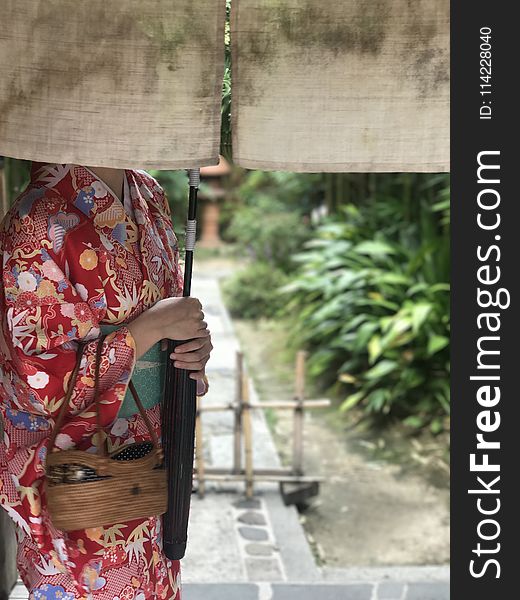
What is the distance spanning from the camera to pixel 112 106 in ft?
5.76

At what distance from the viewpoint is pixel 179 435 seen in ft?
7.09

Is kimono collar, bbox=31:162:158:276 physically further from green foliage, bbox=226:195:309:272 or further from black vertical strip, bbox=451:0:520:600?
green foliage, bbox=226:195:309:272

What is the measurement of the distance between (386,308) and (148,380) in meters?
5.44

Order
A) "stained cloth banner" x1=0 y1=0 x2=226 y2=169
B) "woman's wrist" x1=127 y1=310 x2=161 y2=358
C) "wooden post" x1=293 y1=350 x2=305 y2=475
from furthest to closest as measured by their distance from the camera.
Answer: "wooden post" x1=293 y1=350 x2=305 y2=475, "woman's wrist" x1=127 y1=310 x2=161 y2=358, "stained cloth banner" x1=0 y1=0 x2=226 y2=169

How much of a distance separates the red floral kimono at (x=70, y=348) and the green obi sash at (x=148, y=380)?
0.04 m

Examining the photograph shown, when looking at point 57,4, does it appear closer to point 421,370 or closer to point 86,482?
point 86,482

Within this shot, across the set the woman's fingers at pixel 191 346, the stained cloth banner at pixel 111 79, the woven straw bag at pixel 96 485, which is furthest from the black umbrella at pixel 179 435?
the stained cloth banner at pixel 111 79

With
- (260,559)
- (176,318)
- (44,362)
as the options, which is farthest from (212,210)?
(44,362)

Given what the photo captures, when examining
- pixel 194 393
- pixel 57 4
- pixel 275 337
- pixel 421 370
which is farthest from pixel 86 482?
pixel 275 337

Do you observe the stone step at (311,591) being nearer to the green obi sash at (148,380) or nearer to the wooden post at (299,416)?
the wooden post at (299,416)

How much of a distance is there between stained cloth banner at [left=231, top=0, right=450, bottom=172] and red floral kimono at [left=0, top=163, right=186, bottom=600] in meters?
0.45

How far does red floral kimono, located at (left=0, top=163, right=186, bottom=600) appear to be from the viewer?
77.1 inches

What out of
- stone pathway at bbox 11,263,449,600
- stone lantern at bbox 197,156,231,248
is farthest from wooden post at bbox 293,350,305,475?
stone lantern at bbox 197,156,231,248

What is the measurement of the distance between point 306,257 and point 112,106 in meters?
7.20
